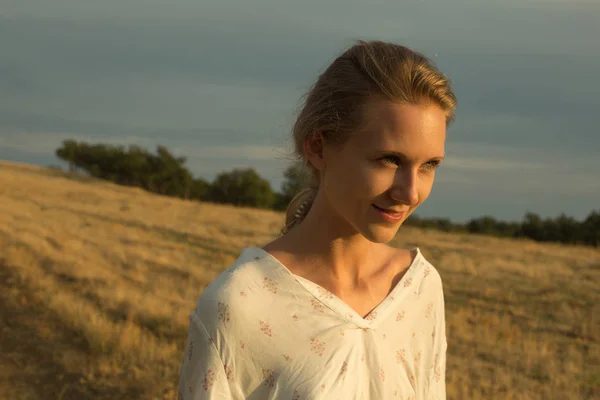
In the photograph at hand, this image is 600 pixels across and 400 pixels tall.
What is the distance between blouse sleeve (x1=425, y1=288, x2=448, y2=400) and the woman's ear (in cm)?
71

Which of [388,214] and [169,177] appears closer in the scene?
[388,214]

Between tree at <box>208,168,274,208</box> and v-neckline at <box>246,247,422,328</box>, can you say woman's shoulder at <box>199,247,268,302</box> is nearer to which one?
v-neckline at <box>246,247,422,328</box>

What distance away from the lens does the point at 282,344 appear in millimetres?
2084

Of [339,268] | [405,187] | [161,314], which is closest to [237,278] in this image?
[339,268]

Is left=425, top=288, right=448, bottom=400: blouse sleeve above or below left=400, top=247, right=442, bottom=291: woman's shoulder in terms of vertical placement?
below

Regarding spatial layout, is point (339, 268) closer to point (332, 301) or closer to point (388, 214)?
point (332, 301)

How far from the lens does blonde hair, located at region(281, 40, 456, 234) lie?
2.08 meters

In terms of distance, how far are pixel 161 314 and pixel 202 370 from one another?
5.83 meters

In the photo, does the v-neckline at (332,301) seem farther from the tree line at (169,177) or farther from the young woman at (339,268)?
the tree line at (169,177)

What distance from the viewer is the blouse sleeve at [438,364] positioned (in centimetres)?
248

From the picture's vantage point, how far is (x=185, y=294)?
10.4m

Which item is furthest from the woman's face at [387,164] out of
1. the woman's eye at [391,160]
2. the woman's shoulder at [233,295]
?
the woman's shoulder at [233,295]

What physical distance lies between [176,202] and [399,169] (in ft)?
113

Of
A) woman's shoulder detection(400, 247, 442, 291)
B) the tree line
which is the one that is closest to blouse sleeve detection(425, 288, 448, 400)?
woman's shoulder detection(400, 247, 442, 291)
